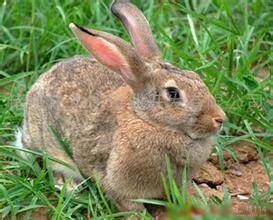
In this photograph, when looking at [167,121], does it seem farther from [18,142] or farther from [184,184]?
[18,142]

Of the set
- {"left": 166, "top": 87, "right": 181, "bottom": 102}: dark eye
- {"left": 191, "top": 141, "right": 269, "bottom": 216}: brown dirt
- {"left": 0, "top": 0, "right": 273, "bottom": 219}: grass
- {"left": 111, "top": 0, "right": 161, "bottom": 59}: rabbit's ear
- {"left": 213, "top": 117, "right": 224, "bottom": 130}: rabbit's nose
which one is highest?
{"left": 111, "top": 0, "right": 161, "bottom": 59}: rabbit's ear

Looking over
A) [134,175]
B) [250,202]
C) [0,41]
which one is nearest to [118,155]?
[134,175]

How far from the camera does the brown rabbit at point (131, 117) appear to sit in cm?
512

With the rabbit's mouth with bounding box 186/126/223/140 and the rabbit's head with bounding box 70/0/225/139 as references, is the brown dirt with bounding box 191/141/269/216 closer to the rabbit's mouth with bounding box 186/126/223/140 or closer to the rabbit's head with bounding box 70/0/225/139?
the rabbit's mouth with bounding box 186/126/223/140

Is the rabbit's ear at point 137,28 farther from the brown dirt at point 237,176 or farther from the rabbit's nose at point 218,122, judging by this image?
the brown dirt at point 237,176

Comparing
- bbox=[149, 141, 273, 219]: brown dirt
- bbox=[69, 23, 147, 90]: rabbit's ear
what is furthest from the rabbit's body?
bbox=[149, 141, 273, 219]: brown dirt

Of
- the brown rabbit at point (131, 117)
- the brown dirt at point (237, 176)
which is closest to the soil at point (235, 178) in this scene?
the brown dirt at point (237, 176)

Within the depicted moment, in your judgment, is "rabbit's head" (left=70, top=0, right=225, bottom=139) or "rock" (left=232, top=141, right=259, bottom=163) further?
"rock" (left=232, top=141, right=259, bottom=163)

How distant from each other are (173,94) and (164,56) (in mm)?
1343

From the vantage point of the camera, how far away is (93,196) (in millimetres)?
5426

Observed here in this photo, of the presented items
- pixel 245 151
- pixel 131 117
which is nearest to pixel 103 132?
pixel 131 117

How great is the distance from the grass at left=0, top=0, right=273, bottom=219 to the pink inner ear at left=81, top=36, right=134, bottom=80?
0.76m

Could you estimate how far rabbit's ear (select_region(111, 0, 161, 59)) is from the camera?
565 cm

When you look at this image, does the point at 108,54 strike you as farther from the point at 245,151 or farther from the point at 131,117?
the point at 245,151
